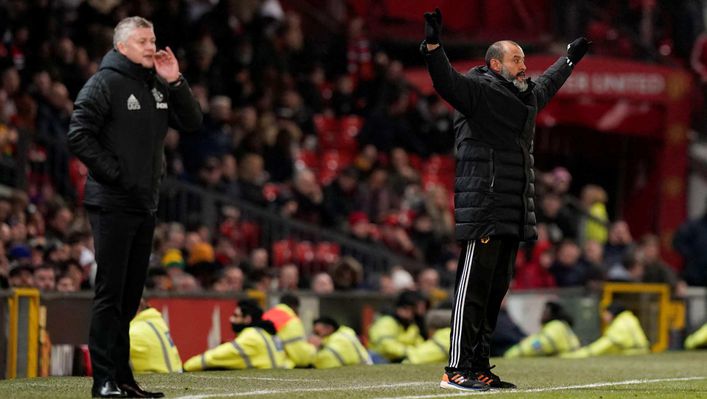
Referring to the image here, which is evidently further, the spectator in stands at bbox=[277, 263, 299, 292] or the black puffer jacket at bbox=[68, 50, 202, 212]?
the spectator in stands at bbox=[277, 263, 299, 292]

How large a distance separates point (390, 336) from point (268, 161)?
201 inches

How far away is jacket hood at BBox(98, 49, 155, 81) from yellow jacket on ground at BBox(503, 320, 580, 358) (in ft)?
27.7

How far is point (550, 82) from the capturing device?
9.41m

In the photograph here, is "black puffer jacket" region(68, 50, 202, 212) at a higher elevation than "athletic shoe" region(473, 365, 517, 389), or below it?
higher

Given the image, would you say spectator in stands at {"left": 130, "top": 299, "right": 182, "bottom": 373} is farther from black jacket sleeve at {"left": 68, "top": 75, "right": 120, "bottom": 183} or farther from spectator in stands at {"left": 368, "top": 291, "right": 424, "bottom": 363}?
spectator in stands at {"left": 368, "top": 291, "right": 424, "bottom": 363}

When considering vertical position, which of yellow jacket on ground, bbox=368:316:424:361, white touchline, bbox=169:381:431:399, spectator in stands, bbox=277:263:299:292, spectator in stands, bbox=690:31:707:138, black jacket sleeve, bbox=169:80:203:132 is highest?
spectator in stands, bbox=690:31:707:138

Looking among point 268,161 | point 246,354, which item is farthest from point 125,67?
point 268,161

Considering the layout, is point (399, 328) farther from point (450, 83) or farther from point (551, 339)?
point (450, 83)

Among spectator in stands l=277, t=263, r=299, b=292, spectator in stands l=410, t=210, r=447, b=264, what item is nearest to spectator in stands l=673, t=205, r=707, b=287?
spectator in stands l=410, t=210, r=447, b=264

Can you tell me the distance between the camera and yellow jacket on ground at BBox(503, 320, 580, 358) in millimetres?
15984

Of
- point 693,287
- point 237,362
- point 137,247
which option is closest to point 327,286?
point 237,362

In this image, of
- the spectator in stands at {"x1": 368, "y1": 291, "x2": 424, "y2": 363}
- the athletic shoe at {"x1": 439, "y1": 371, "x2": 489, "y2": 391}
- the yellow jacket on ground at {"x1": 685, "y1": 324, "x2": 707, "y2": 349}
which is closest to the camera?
the athletic shoe at {"x1": 439, "y1": 371, "x2": 489, "y2": 391}

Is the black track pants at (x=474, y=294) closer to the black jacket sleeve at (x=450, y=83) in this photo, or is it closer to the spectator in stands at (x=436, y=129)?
the black jacket sleeve at (x=450, y=83)

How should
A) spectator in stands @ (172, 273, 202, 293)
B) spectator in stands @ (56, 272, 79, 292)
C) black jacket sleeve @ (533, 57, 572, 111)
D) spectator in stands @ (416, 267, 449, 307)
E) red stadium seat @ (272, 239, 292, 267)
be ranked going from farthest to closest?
red stadium seat @ (272, 239, 292, 267) < spectator in stands @ (416, 267, 449, 307) < spectator in stands @ (172, 273, 202, 293) < spectator in stands @ (56, 272, 79, 292) < black jacket sleeve @ (533, 57, 572, 111)
